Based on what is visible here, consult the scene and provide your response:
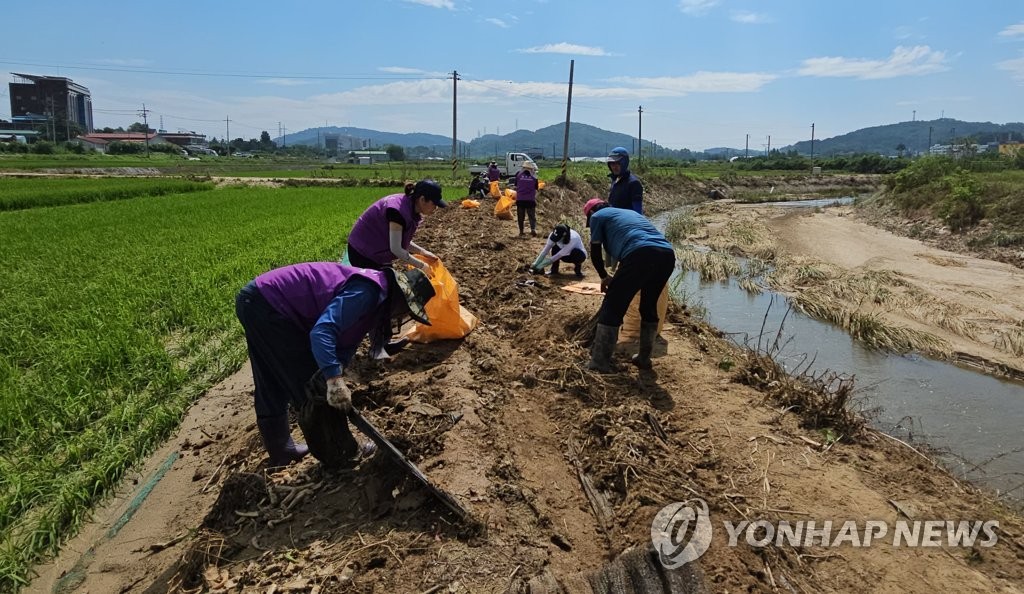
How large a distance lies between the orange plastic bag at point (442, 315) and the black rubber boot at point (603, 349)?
49.3 inches

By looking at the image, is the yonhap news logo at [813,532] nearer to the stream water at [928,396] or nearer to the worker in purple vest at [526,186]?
the stream water at [928,396]

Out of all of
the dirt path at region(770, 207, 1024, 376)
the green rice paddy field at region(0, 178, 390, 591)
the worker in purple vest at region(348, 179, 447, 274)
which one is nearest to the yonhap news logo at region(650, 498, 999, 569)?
the worker in purple vest at region(348, 179, 447, 274)

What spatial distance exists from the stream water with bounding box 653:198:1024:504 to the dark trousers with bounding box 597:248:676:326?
2.12m

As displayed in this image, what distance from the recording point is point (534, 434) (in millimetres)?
Result: 3551

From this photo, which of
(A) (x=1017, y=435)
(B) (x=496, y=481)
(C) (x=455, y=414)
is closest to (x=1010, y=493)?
(A) (x=1017, y=435)

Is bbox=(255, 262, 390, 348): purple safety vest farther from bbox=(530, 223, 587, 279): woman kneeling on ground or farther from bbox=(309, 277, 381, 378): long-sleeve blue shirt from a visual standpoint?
bbox=(530, 223, 587, 279): woman kneeling on ground

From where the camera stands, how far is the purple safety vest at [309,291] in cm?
256

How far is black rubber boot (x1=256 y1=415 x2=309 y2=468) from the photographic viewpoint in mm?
2898

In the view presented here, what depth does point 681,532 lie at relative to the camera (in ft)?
7.82

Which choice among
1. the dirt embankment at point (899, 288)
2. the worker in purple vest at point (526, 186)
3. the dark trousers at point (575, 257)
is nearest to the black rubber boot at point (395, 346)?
the dark trousers at point (575, 257)

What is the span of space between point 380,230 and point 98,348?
275cm

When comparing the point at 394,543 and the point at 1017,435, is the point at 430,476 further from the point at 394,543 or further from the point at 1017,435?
the point at 1017,435

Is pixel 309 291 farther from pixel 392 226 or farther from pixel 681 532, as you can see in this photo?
pixel 681 532

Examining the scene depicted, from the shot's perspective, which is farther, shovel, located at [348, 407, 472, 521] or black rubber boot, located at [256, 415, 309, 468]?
black rubber boot, located at [256, 415, 309, 468]
